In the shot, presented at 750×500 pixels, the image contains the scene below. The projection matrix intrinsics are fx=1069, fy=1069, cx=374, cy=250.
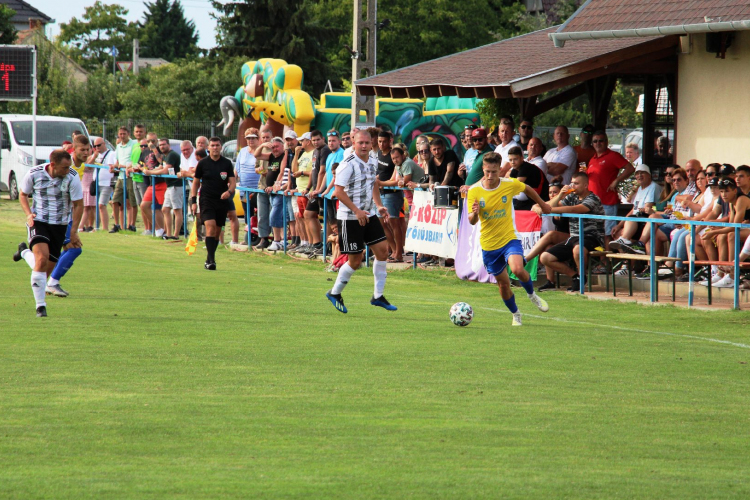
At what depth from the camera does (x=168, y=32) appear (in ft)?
365

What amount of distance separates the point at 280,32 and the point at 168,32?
60827 mm

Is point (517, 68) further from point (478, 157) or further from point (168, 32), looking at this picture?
point (168, 32)

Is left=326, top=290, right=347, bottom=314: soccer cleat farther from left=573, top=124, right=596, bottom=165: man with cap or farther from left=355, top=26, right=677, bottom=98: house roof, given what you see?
left=573, top=124, right=596, bottom=165: man with cap

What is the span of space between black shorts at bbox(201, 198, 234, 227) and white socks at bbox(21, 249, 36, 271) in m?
5.33

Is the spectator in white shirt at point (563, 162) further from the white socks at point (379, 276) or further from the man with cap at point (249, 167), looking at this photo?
the man with cap at point (249, 167)

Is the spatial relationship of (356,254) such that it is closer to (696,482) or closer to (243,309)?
(243,309)

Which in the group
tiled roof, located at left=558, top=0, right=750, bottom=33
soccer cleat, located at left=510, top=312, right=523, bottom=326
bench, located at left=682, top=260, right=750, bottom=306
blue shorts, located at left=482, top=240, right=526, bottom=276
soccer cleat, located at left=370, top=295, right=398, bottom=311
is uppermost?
tiled roof, located at left=558, top=0, right=750, bottom=33

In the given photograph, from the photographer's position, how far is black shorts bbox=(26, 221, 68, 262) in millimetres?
11797

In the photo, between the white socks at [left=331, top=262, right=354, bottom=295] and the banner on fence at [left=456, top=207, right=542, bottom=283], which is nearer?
the white socks at [left=331, top=262, right=354, bottom=295]

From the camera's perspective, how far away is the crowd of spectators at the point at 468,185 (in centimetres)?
1403

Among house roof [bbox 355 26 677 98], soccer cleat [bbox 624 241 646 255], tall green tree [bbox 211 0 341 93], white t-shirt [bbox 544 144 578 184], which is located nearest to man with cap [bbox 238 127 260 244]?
house roof [bbox 355 26 677 98]

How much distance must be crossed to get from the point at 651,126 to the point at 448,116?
14.7 meters

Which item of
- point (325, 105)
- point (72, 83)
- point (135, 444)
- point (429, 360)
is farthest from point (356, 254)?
point (72, 83)

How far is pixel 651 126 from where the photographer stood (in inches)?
742
